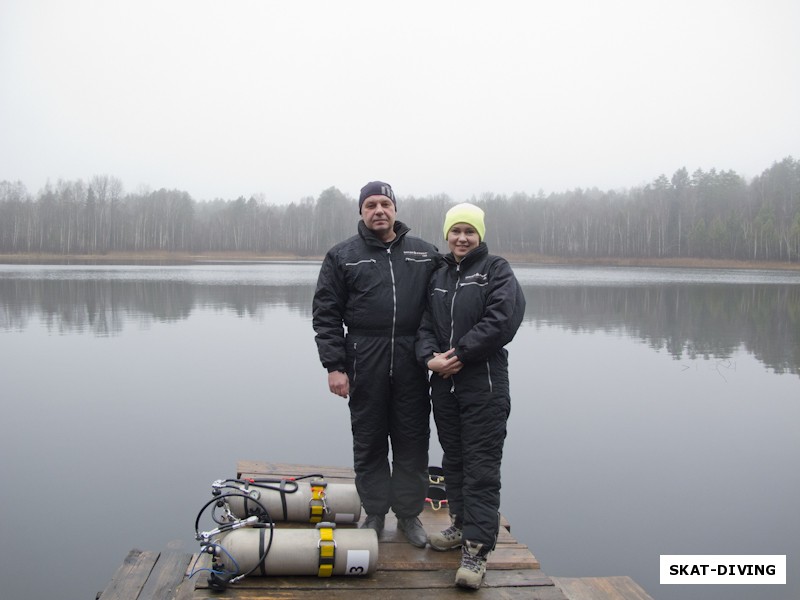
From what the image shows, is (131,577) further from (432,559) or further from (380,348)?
(380,348)

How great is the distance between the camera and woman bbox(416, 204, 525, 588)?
9.44 ft

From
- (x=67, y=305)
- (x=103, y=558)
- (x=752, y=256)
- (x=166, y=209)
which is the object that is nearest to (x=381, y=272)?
(x=103, y=558)

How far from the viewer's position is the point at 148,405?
25.4 feet

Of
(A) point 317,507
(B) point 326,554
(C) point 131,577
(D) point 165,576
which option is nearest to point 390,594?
(B) point 326,554

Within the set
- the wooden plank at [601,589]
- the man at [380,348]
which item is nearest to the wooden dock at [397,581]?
the wooden plank at [601,589]

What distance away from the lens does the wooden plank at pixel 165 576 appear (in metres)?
3.43

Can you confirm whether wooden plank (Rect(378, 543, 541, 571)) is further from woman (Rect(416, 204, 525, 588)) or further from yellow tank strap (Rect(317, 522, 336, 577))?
yellow tank strap (Rect(317, 522, 336, 577))

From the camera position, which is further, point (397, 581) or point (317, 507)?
point (317, 507)

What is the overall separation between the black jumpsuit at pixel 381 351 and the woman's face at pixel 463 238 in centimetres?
24

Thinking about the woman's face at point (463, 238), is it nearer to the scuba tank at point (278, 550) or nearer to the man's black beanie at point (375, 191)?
the man's black beanie at point (375, 191)

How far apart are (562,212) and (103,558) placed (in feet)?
222

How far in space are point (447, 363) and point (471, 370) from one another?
0.47 ft

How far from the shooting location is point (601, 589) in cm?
369

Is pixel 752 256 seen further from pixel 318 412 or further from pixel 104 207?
pixel 104 207
